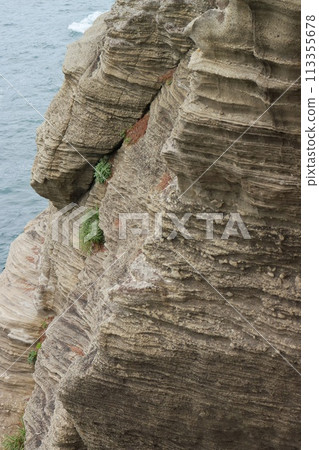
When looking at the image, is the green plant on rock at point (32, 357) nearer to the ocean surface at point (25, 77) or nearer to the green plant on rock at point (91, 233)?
the green plant on rock at point (91, 233)

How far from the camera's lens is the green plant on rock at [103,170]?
21750mm

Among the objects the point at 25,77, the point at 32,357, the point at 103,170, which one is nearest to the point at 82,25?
the point at 25,77

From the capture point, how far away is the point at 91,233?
71.9ft

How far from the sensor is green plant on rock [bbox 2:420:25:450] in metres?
23.5

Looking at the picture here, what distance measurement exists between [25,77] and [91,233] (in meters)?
32.6

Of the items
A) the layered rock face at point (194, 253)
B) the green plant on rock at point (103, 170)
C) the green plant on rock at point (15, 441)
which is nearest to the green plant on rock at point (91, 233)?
the layered rock face at point (194, 253)

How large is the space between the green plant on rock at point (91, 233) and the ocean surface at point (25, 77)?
17166mm

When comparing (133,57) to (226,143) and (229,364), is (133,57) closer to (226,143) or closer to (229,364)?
(226,143)

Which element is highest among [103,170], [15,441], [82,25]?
[103,170]

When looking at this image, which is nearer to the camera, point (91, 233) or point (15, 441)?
point (91, 233)

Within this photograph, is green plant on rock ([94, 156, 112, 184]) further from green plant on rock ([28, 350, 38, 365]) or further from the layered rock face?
green plant on rock ([28, 350, 38, 365])

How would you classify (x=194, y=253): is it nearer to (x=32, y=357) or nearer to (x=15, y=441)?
(x=32, y=357)

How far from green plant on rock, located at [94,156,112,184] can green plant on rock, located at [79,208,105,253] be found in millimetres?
941
